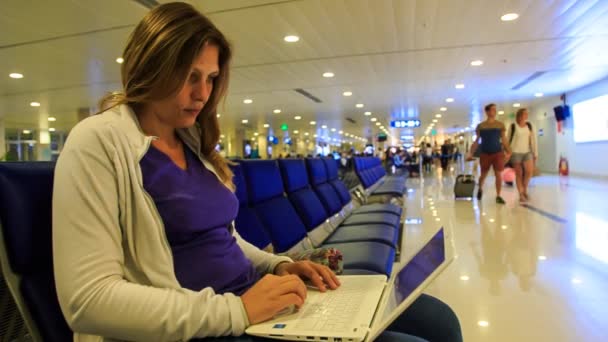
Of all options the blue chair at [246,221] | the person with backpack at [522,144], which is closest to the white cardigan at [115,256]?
the blue chair at [246,221]

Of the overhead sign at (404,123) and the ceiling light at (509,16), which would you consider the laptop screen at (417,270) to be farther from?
the overhead sign at (404,123)

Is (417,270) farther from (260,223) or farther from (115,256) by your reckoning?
(260,223)

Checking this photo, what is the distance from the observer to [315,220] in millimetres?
Result: 2709

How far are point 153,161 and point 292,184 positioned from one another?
1.79 m

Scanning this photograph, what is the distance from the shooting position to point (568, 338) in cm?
191

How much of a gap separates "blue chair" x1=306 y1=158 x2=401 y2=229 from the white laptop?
78.3 inches

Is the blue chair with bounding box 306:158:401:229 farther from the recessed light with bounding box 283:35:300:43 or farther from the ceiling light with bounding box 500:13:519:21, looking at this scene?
the ceiling light with bounding box 500:13:519:21

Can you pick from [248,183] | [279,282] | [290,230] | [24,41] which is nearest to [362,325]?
[279,282]

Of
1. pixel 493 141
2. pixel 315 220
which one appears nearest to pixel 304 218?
pixel 315 220

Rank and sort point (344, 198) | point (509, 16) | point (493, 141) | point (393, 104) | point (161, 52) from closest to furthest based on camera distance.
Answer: point (161, 52) → point (344, 198) → point (509, 16) → point (493, 141) → point (393, 104)

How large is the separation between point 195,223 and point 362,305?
40 cm

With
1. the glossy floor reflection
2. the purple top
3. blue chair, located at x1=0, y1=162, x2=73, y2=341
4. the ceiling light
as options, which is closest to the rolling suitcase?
the glossy floor reflection

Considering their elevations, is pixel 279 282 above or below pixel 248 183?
below

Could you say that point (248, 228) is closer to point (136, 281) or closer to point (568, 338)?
point (136, 281)
